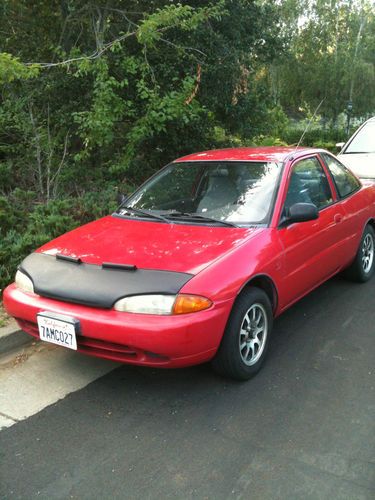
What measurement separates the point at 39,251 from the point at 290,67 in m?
23.4

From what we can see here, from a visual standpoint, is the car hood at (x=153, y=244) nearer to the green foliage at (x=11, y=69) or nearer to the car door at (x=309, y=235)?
the car door at (x=309, y=235)

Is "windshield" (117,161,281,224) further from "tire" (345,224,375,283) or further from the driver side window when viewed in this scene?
"tire" (345,224,375,283)

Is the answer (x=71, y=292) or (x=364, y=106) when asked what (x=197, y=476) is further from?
(x=364, y=106)

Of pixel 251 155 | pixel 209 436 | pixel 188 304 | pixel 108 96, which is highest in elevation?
pixel 108 96

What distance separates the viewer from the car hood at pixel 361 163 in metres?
7.83

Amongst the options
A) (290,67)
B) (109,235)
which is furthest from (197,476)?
(290,67)

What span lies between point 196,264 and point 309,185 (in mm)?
1787

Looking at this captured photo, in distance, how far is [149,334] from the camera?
2861 mm

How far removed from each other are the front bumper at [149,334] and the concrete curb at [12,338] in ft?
2.65

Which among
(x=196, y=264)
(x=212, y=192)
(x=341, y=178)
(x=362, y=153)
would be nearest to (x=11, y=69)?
(x=212, y=192)

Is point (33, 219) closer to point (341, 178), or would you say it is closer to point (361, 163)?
point (341, 178)

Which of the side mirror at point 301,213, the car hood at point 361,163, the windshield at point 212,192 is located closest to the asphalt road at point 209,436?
the side mirror at point 301,213

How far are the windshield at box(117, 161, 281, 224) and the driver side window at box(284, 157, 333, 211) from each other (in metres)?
0.19

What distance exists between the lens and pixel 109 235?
3.74 meters
